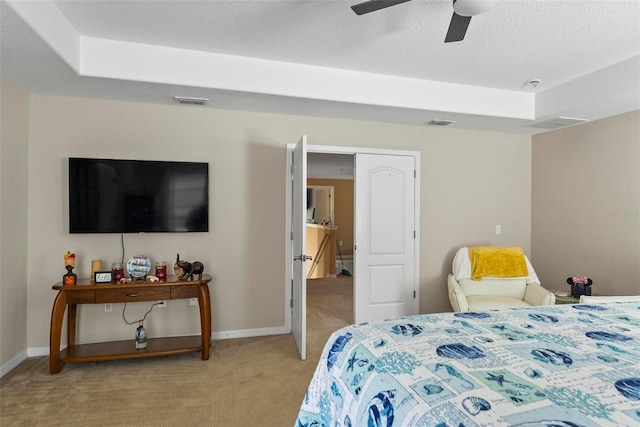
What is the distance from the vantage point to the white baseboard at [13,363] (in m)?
2.77

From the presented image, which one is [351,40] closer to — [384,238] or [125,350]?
[384,238]

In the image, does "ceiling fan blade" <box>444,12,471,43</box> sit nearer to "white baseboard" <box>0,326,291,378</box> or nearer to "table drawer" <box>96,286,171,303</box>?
"table drawer" <box>96,286,171,303</box>

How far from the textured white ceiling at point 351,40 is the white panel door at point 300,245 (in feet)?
1.93

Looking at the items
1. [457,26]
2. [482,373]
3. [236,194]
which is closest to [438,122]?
[457,26]

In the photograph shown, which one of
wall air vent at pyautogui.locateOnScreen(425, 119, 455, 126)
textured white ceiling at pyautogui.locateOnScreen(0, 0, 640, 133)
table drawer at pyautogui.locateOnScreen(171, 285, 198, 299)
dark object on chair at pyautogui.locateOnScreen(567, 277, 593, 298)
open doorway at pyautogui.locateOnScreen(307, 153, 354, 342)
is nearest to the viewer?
textured white ceiling at pyautogui.locateOnScreen(0, 0, 640, 133)

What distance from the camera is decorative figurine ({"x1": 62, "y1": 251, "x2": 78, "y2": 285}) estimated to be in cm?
286

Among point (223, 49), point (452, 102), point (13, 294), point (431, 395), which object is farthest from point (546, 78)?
point (13, 294)

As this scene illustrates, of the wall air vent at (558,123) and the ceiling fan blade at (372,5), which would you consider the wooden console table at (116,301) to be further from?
the wall air vent at (558,123)

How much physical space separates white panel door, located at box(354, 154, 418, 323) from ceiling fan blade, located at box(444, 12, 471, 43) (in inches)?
75.9

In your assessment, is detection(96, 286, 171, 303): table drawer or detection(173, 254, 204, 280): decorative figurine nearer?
detection(96, 286, 171, 303): table drawer

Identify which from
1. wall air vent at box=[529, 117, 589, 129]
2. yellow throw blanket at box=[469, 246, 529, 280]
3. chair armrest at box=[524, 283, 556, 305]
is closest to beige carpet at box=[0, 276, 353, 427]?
yellow throw blanket at box=[469, 246, 529, 280]

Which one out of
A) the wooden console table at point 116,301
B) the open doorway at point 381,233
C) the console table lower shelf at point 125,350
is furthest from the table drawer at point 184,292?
the open doorway at point 381,233

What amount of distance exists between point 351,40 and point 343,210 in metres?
6.18

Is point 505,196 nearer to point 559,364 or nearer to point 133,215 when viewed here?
point 559,364
